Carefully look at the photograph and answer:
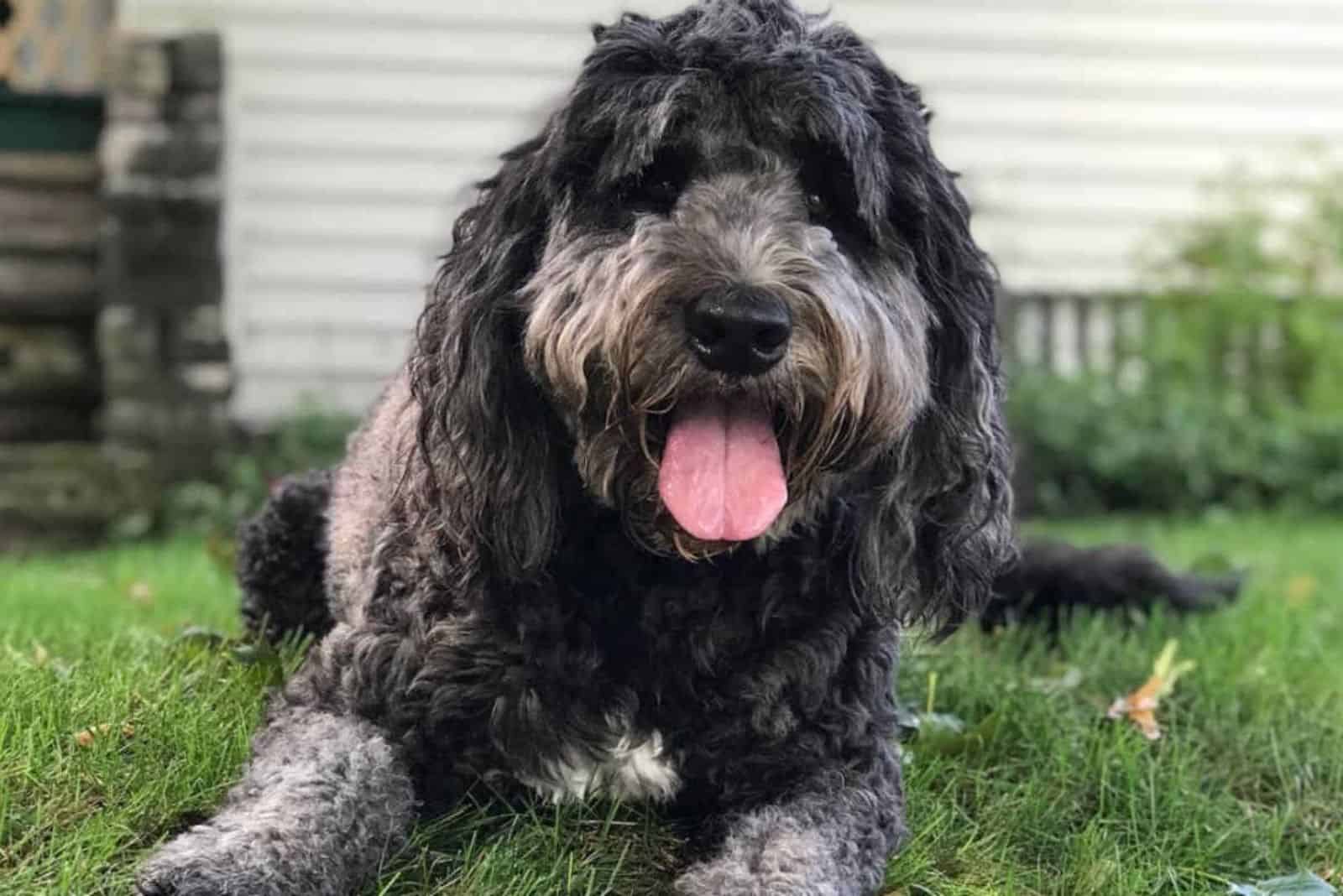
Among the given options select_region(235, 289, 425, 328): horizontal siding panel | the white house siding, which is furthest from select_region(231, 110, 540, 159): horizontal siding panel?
select_region(235, 289, 425, 328): horizontal siding panel

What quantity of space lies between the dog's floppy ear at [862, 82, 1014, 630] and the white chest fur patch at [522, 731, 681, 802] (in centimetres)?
54

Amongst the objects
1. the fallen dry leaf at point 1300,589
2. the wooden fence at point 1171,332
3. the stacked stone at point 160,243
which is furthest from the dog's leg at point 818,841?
the wooden fence at point 1171,332

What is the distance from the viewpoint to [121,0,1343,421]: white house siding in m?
9.40

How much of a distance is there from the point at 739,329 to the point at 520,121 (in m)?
6.43

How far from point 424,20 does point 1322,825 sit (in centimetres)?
756

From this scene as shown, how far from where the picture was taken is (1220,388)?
10.0m

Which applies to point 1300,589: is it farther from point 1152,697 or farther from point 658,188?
point 658,188

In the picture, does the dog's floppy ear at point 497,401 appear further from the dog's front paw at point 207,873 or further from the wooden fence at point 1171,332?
the wooden fence at point 1171,332

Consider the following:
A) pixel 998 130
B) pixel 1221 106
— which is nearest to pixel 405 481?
pixel 998 130

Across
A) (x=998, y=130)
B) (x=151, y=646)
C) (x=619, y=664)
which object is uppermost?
(x=998, y=130)

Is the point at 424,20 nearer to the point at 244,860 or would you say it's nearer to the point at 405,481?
the point at 405,481

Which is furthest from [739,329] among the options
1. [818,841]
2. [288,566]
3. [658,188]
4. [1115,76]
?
[1115,76]

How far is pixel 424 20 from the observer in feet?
31.1

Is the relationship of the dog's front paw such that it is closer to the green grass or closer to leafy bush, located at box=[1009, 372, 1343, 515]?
the green grass
